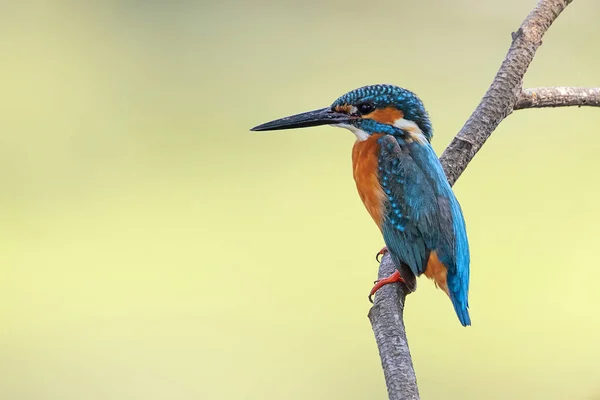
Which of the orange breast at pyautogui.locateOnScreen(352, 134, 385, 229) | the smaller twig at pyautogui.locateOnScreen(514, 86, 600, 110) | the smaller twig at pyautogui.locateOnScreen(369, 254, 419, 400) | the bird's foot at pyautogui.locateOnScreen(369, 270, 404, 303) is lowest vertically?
the smaller twig at pyautogui.locateOnScreen(369, 254, 419, 400)

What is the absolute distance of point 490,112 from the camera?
1511 millimetres

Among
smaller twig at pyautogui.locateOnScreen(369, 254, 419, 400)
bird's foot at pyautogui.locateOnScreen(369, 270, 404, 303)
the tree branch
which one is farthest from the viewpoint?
bird's foot at pyautogui.locateOnScreen(369, 270, 404, 303)

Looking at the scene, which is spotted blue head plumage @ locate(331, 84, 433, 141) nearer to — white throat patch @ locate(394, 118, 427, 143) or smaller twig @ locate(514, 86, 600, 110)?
white throat patch @ locate(394, 118, 427, 143)

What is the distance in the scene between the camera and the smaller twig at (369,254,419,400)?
98 centimetres

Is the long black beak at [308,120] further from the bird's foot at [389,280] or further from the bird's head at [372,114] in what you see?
the bird's foot at [389,280]

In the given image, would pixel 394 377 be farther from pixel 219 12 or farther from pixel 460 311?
pixel 219 12

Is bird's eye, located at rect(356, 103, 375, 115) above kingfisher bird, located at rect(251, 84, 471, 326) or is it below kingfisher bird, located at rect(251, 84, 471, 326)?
above

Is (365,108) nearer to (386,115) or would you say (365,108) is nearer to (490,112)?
(386,115)

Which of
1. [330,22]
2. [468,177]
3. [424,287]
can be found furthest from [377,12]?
[424,287]

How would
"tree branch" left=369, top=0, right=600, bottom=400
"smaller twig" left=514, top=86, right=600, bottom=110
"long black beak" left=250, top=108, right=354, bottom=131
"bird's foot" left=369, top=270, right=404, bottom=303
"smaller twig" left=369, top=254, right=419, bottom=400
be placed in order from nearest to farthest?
"smaller twig" left=369, top=254, right=419, bottom=400 → "tree branch" left=369, top=0, right=600, bottom=400 → "bird's foot" left=369, top=270, right=404, bottom=303 → "long black beak" left=250, top=108, right=354, bottom=131 → "smaller twig" left=514, top=86, right=600, bottom=110

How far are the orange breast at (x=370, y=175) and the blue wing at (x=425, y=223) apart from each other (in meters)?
0.04

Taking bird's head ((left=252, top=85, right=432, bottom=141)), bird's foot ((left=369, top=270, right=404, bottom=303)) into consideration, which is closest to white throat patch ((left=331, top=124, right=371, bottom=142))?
bird's head ((left=252, top=85, right=432, bottom=141))

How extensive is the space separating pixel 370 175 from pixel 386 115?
0.39 ft

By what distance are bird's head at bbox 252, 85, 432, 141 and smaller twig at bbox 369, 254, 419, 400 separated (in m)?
0.34
